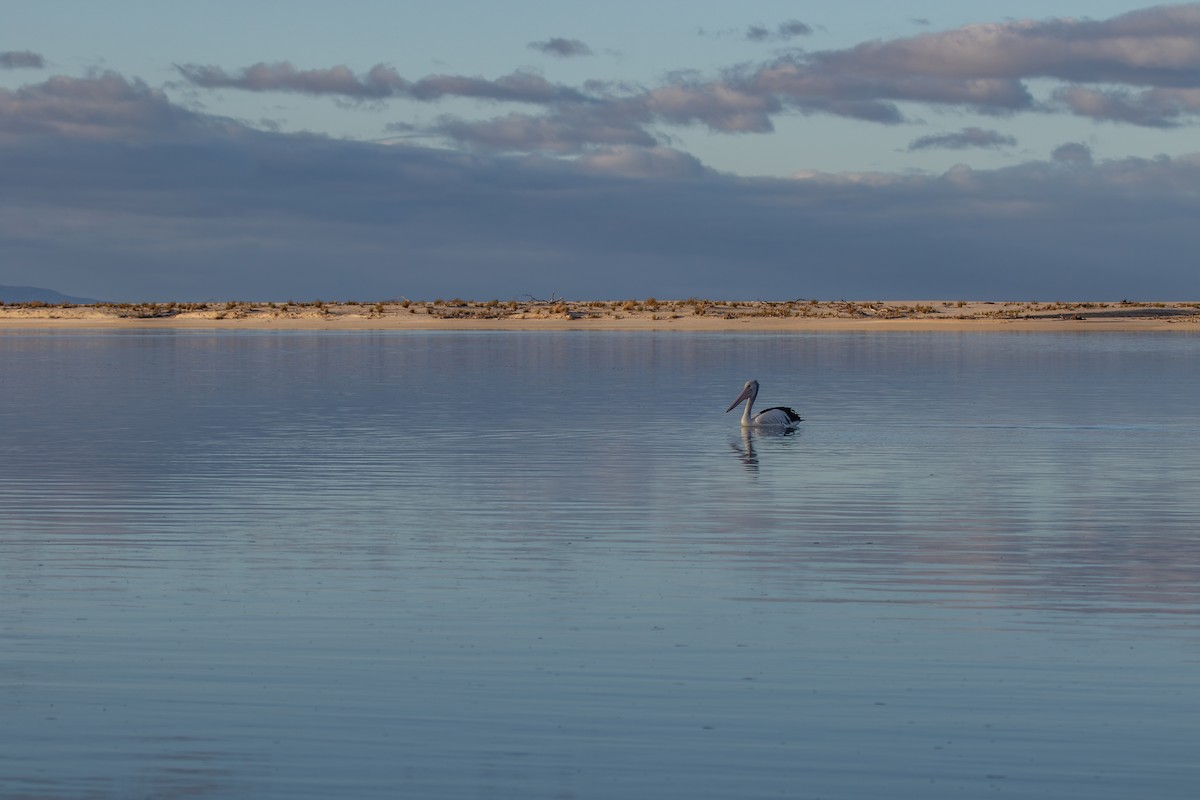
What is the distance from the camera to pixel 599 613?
382 inches

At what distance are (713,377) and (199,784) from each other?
31412 millimetres

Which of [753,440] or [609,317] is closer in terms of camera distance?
[753,440]

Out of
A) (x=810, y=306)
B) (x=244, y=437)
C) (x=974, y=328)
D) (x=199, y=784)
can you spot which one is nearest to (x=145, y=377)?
(x=244, y=437)

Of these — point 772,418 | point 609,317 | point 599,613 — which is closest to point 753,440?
point 772,418

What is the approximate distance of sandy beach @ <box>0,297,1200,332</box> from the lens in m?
86.3

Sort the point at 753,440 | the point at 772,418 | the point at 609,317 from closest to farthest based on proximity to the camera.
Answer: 1. the point at 753,440
2. the point at 772,418
3. the point at 609,317

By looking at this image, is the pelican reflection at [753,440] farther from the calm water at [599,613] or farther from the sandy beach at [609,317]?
the sandy beach at [609,317]

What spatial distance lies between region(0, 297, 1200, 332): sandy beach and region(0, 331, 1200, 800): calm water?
64.0m

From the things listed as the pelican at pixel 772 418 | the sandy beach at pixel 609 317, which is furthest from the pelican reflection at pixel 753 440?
the sandy beach at pixel 609 317

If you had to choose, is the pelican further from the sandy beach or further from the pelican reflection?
the sandy beach

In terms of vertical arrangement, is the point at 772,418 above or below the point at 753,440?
above

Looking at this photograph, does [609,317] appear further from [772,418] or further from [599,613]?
[599,613]

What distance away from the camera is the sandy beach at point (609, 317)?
8631cm

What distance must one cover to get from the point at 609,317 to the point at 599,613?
275 feet
